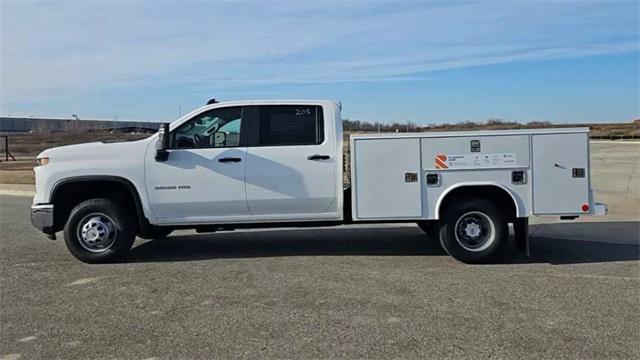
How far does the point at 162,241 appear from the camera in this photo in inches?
375

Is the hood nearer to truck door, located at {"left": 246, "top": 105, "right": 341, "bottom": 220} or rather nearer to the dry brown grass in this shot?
truck door, located at {"left": 246, "top": 105, "right": 341, "bottom": 220}

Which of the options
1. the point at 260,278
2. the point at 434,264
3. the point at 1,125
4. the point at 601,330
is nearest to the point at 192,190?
the point at 260,278

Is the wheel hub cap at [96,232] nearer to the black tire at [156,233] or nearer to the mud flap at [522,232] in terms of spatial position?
the black tire at [156,233]

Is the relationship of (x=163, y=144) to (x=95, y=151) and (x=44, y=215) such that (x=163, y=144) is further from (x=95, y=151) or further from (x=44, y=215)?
(x=44, y=215)

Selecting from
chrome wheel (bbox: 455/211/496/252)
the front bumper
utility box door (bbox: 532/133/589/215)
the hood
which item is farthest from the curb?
utility box door (bbox: 532/133/589/215)

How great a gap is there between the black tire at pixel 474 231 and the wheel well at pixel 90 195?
12.6 ft

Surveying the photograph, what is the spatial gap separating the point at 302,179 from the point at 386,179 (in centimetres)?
104

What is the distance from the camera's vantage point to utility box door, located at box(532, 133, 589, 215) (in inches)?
289

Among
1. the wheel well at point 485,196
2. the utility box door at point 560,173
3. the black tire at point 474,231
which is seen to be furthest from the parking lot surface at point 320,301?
the utility box door at point 560,173

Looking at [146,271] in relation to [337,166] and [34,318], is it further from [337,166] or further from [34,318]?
[337,166]

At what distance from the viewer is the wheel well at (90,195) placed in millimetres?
7637

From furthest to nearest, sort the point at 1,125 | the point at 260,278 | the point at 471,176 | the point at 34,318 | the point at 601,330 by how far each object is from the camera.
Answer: the point at 1,125 < the point at 471,176 < the point at 260,278 < the point at 34,318 < the point at 601,330

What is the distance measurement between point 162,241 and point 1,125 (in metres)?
102

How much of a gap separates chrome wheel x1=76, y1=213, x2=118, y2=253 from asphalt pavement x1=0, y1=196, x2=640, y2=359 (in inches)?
11.3
